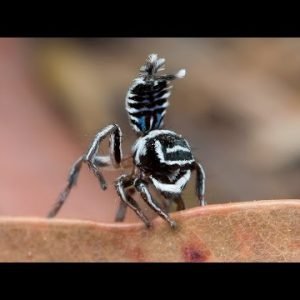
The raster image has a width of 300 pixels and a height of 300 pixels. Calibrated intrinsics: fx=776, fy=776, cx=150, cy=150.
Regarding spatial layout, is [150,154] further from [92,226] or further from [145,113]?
[92,226]

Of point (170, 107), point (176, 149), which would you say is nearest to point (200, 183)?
point (176, 149)

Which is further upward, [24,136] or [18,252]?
[18,252]

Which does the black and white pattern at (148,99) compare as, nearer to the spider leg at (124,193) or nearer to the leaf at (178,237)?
the spider leg at (124,193)

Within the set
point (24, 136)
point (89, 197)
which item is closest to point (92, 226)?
point (89, 197)

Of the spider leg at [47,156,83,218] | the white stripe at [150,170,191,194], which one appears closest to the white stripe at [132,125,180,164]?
the white stripe at [150,170,191,194]

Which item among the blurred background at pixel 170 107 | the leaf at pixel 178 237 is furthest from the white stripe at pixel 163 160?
the blurred background at pixel 170 107

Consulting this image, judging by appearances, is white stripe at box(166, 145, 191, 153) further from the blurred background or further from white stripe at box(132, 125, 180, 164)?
the blurred background
